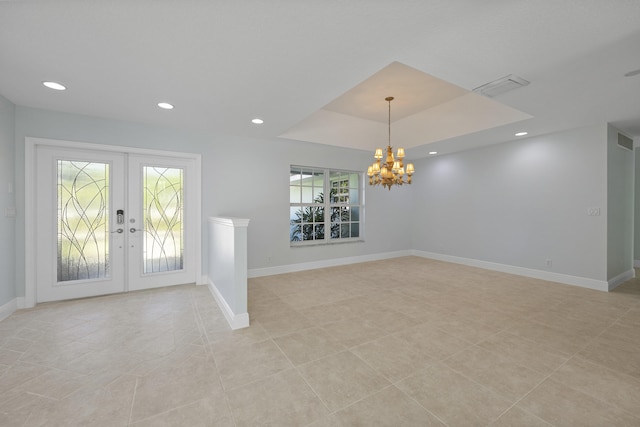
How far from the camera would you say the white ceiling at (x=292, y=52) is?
5.70 ft

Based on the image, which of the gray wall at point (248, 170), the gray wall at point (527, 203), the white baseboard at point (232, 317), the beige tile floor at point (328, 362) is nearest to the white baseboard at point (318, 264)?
the gray wall at point (248, 170)

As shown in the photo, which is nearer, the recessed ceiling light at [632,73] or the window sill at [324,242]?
the recessed ceiling light at [632,73]

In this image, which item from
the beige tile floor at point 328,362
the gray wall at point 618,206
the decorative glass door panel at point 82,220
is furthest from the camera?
the gray wall at point 618,206

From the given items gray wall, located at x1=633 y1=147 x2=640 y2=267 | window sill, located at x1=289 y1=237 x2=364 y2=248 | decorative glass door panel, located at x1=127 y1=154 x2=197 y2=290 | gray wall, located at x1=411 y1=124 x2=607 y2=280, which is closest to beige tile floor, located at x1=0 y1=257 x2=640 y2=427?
decorative glass door panel, located at x1=127 y1=154 x2=197 y2=290

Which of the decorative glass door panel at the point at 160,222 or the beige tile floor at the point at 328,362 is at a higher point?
the decorative glass door panel at the point at 160,222

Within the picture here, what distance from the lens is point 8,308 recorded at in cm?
318

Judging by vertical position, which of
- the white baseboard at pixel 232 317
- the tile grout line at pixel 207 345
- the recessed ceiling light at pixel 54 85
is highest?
the recessed ceiling light at pixel 54 85

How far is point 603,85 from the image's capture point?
9.24ft

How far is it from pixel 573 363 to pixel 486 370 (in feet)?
2.59

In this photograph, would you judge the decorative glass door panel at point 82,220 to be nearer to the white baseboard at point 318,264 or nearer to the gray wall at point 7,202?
the gray wall at point 7,202

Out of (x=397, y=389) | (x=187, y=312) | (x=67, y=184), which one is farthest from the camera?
(x=67, y=184)

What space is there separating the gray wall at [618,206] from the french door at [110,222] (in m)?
6.71

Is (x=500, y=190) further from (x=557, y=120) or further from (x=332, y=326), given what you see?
(x=332, y=326)

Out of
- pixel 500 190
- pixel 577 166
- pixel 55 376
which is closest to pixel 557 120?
pixel 577 166
